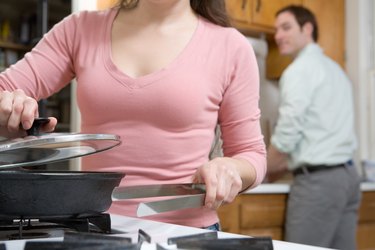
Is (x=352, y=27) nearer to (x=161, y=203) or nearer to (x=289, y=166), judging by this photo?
(x=289, y=166)

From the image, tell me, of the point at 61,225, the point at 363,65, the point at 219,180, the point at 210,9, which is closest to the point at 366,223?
the point at 363,65

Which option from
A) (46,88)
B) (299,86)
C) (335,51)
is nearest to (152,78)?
(46,88)

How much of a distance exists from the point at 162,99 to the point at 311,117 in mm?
1500

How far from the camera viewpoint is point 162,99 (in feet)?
2.79

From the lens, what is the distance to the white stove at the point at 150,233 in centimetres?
52

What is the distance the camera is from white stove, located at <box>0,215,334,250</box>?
0.52m

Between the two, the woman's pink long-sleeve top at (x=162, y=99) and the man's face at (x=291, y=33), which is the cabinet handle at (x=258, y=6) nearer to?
the man's face at (x=291, y=33)

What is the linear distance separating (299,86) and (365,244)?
973 mm

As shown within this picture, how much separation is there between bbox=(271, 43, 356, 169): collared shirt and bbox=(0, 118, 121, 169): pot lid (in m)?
1.61

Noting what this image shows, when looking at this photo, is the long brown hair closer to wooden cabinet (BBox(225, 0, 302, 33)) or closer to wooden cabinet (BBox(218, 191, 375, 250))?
wooden cabinet (BBox(218, 191, 375, 250))

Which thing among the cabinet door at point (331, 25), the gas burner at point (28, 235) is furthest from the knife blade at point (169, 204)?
the cabinet door at point (331, 25)

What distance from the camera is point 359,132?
9.78ft

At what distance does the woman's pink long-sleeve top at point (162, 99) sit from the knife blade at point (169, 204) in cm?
15

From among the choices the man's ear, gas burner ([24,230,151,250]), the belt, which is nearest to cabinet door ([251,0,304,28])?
the man's ear
